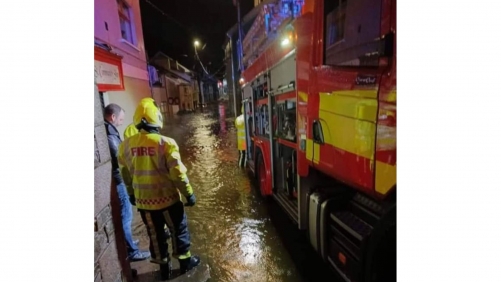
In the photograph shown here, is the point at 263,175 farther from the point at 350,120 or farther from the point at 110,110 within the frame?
the point at 350,120

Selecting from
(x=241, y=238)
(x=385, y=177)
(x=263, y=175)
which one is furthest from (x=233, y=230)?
(x=385, y=177)

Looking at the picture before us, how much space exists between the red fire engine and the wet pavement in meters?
0.43

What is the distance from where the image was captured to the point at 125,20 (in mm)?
3098

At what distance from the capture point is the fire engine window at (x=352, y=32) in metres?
1.39

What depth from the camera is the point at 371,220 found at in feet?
5.49

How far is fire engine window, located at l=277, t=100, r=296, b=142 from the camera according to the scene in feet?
8.67

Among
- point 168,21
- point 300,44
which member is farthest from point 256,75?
point 300,44

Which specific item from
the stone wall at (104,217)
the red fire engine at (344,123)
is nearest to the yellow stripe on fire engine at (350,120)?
the red fire engine at (344,123)

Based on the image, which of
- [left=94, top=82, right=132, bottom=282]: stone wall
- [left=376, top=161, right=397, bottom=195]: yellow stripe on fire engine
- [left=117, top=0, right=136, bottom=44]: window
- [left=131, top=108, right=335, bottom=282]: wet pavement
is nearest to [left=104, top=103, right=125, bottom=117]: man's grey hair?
[left=94, top=82, right=132, bottom=282]: stone wall

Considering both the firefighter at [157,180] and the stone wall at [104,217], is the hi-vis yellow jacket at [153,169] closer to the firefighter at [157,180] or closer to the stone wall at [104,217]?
the firefighter at [157,180]

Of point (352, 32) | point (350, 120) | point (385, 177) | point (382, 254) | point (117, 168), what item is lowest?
point (382, 254)

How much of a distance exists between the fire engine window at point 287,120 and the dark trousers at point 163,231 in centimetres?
128

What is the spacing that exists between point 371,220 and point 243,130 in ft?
13.3

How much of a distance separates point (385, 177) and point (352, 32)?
2.93 ft
